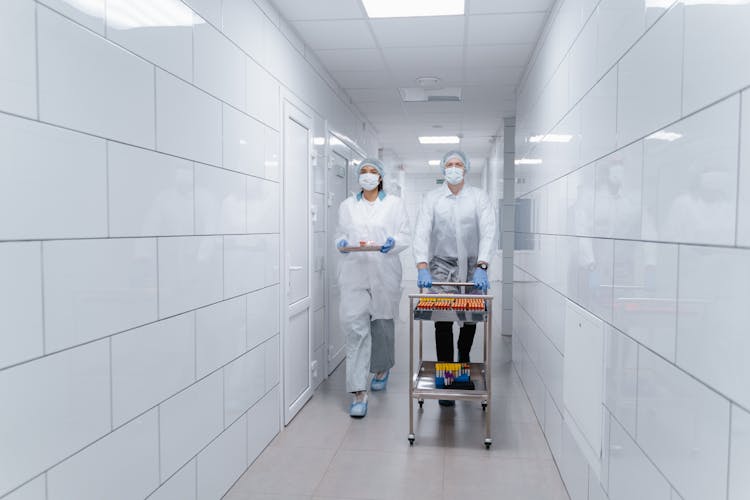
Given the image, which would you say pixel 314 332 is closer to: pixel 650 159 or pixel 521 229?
pixel 521 229

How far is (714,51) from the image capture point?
1.09 meters

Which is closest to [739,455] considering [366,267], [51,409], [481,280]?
[51,409]

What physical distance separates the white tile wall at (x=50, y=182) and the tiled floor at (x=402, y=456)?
58.8 inches

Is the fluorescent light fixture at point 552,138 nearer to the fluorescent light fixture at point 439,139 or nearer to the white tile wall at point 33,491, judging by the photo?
the white tile wall at point 33,491

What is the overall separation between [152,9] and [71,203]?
2.51 feet

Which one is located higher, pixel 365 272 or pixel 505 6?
pixel 505 6

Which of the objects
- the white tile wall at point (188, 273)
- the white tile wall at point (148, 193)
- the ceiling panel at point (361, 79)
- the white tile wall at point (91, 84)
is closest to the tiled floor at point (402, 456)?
the white tile wall at point (188, 273)

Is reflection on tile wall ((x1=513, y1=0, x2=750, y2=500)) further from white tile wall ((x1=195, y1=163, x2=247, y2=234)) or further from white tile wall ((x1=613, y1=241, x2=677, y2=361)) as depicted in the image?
white tile wall ((x1=195, y1=163, x2=247, y2=234))

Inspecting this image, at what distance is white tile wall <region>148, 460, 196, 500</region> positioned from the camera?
6.27ft

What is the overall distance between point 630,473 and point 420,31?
9.32 feet

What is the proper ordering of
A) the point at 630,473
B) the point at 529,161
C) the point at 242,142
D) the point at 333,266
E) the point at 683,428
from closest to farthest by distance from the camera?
the point at 683,428 < the point at 630,473 < the point at 242,142 < the point at 529,161 < the point at 333,266

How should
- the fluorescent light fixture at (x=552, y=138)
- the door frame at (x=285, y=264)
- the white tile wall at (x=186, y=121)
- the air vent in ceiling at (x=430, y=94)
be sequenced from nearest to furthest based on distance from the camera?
the white tile wall at (x=186, y=121)
the fluorescent light fixture at (x=552, y=138)
the door frame at (x=285, y=264)
the air vent in ceiling at (x=430, y=94)

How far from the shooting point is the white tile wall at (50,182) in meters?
1.25

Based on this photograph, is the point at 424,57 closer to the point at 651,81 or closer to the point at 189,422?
the point at 651,81
